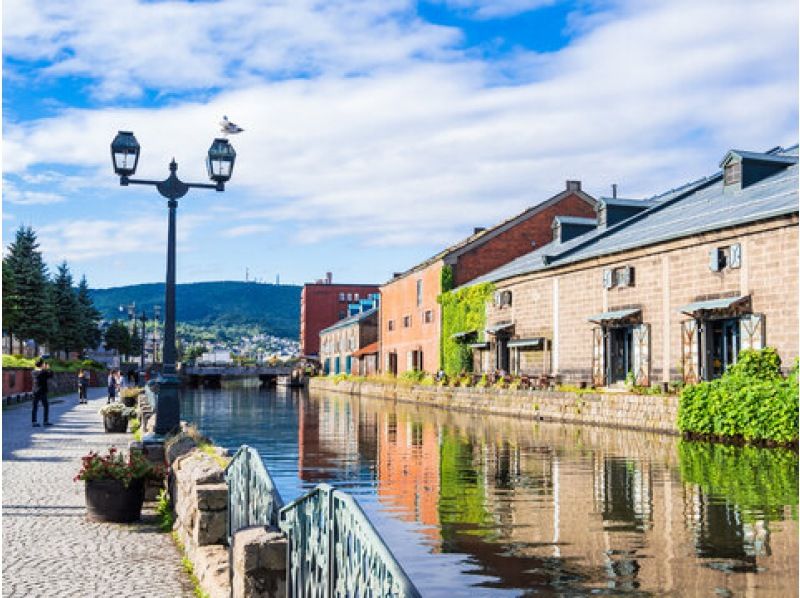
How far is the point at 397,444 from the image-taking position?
2244 cm

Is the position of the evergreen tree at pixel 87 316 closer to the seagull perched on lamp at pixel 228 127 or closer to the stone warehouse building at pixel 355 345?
the stone warehouse building at pixel 355 345

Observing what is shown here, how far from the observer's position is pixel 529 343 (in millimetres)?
40594

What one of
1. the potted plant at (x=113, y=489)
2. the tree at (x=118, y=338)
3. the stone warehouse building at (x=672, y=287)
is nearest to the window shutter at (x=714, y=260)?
the stone warehouse building at (x=672, y=287)

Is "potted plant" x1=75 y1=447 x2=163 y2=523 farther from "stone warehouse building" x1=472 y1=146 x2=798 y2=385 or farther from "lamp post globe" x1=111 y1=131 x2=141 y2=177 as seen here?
"stone warehouse building" x1=472 y1=146 x2=798 y2=385

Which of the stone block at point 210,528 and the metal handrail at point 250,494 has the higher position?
the metal handrail at point 250,494

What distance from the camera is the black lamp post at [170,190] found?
15453 mm

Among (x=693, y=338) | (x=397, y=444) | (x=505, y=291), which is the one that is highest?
(x=505, y=291)

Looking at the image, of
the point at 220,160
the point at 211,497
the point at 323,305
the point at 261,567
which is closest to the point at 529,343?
the point at 220,160

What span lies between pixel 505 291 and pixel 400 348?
21.6 meters

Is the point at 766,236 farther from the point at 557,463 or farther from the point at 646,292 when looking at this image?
the point at 557,463

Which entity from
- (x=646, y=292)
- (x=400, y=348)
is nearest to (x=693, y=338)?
(x=646, y=292)

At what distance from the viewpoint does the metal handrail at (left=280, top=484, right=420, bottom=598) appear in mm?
3654

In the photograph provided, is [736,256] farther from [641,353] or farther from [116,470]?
[116,470]

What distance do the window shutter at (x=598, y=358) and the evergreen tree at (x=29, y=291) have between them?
40723 millimetres
